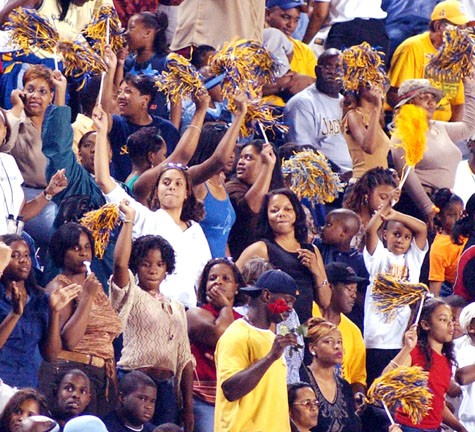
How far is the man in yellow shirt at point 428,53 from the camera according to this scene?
1427cm

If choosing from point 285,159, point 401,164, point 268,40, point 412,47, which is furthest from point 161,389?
point 412,47

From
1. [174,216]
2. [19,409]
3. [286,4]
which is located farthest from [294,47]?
[19,409]

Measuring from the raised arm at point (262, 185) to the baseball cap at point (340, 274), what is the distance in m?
0.63

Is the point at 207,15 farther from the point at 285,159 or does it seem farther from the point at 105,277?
the point at 105,277

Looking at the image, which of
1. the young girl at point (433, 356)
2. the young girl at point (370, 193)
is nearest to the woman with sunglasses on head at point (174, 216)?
the young girl at point (433, 356)

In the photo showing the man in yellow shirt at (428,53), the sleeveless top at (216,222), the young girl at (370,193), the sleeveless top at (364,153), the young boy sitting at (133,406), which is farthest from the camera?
the man in yellow shirt at (428,53)

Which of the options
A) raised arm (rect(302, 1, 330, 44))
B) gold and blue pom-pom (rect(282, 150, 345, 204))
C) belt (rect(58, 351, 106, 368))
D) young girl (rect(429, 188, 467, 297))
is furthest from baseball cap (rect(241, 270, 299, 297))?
raised arm (rect(302, 1, 330, 44))

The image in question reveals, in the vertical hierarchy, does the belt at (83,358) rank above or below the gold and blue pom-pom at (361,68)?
below

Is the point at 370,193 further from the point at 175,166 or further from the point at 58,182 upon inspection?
the point at 58,182

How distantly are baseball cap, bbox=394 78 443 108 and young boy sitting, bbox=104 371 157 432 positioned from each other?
4380mm

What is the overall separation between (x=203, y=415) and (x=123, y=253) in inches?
41.6

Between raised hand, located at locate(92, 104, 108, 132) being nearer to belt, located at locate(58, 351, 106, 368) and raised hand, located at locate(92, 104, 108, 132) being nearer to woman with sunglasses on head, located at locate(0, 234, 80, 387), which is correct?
woman with sunglasses on head, located at locate(0, 234, 80, 387)

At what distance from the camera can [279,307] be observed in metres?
8.90

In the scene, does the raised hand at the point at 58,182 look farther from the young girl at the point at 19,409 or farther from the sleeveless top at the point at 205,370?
the young girl at the point at 19,409
